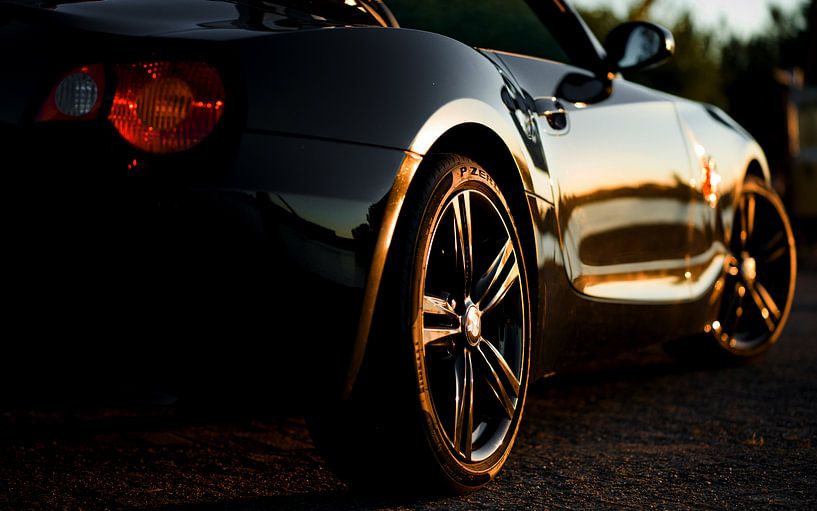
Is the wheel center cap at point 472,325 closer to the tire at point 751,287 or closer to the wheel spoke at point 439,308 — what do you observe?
the wheel spoke at point 439,308

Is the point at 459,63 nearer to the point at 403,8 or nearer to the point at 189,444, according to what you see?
the point at 403,8

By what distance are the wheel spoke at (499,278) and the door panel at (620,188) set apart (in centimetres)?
30

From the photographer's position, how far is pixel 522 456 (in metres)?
3.40

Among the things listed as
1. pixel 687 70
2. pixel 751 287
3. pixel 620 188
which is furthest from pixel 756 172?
pixel 687 70

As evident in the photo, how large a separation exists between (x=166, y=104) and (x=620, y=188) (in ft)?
5.74

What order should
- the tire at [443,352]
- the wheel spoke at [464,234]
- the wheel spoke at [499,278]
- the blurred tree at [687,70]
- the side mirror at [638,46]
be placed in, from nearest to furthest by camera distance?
1. the tire at [443,352]
2. the wheel spoke at [464,234]
3. the wheel spoke at [499,278]
4. the side mirror at [638,46]
5. the blurred tree at [687,70]

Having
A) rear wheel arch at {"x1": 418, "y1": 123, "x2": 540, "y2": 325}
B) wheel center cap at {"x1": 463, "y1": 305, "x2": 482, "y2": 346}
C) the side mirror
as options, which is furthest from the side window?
wheel center cap at {"x1": 463, "y1": 305, "x2": 482, "y2": 346}

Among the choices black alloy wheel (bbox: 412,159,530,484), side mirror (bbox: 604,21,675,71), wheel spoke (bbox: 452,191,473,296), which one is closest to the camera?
black alloy wheel (bbox: 412,159,530,484)

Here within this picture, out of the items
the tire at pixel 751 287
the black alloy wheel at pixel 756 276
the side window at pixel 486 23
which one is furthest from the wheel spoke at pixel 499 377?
the black alloy wheel at pixel 756 276

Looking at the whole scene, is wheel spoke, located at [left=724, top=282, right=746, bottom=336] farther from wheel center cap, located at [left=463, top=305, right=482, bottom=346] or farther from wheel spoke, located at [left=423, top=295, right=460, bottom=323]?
wheel spoke, located at [left=423, top=295, right=460, bottom=323]

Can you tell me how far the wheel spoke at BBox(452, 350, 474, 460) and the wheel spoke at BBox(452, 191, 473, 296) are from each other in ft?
0.59

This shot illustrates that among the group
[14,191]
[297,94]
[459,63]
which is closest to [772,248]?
[459,63]

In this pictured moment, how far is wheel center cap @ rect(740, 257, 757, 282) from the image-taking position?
5.16 metres

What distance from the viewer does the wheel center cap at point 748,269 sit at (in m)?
5.16
